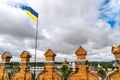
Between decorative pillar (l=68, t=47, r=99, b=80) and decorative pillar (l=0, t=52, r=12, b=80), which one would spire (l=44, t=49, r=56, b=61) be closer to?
decorative pillar (l=68, t=47, r=99, b=80)

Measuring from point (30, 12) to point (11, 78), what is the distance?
848 centimetres

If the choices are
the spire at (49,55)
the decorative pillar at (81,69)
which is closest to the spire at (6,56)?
the spire at (49,55)

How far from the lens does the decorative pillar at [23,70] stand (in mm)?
24734

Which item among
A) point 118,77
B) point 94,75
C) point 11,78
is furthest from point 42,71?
point 118,77

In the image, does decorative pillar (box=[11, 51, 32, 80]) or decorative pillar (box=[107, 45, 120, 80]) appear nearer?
decorative pillar (box=[107, 45, 120, 80])

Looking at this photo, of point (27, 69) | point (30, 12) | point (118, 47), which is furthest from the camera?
point (27, 69)

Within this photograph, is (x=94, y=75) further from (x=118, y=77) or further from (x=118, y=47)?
(x=118, y=47)

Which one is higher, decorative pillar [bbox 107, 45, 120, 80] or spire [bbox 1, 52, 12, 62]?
spire [bbox 1, 52, 12, 62]

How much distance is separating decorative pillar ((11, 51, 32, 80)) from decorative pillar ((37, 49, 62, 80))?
5.07 ft

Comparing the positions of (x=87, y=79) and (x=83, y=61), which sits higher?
(x=83, y=61)

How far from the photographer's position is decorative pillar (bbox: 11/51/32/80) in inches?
974

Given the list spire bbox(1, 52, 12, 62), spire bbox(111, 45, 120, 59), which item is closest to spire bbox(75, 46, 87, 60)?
spire bbox(111, 45, 120, 59)

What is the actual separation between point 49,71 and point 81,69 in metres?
3.78

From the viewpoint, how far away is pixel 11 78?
25469mm
